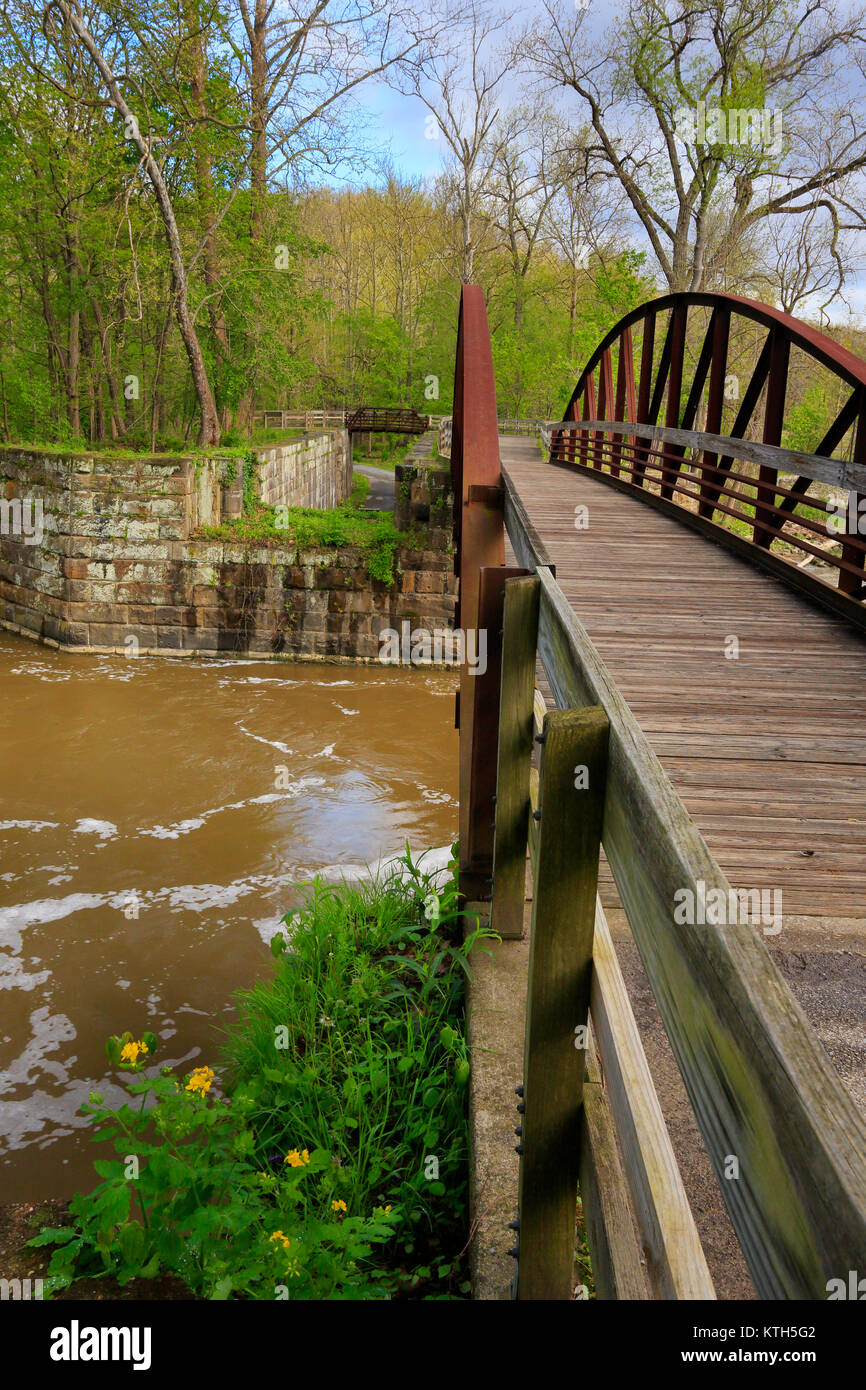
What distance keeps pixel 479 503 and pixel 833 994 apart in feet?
7.45

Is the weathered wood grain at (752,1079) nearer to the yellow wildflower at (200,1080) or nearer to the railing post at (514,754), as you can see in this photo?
the railing post at (514,754)

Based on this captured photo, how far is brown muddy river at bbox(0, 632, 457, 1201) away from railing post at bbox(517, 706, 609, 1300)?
9.30 ft

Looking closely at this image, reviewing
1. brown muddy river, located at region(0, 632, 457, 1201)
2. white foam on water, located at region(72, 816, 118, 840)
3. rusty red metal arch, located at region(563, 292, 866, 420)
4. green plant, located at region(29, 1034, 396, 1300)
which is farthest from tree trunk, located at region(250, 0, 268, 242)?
green plant, located at region(29, 1034, 396, 1300)

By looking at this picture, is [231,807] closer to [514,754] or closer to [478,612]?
[478,612]

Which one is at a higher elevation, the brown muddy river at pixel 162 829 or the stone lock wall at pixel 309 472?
the stone lock wall at pixel 309 472

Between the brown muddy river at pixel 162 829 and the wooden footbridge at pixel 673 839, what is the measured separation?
227cm

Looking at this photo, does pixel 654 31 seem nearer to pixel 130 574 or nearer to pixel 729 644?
pixel 130 574

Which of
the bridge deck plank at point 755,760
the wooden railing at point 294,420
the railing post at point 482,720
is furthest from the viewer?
the wooden railing at point 294,420

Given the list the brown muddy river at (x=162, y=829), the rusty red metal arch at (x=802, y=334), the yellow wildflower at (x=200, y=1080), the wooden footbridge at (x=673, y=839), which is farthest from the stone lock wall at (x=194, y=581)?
the yellow wildflower at (x=200, y=1080)

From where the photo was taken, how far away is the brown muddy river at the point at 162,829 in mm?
4992

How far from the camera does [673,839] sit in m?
1.19

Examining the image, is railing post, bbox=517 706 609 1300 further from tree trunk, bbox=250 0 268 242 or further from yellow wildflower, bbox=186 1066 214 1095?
tree trunk, bbox=250 0 268 242

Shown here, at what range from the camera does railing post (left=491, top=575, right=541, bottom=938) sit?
2.73 metres

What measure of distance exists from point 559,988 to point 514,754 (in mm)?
1251
